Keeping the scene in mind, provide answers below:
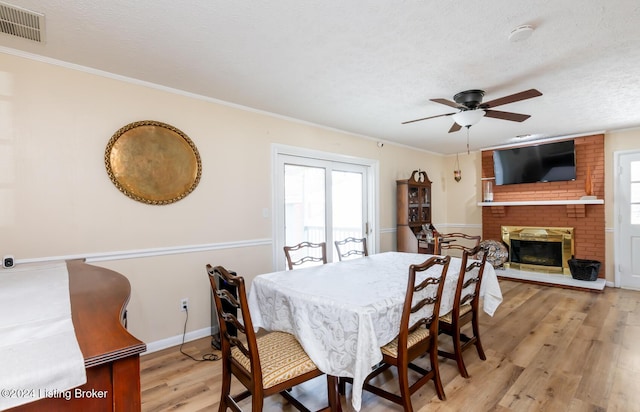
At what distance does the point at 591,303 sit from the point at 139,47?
5.58m

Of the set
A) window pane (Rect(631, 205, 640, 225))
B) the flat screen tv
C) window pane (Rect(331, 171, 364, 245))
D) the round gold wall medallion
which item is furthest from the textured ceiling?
window pane (Rect(631, 205, 640, 225))

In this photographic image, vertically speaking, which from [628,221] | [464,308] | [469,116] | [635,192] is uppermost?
[469,116]

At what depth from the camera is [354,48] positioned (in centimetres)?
222

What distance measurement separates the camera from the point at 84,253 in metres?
2.51

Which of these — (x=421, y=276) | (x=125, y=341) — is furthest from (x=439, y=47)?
(x=125, y=341)

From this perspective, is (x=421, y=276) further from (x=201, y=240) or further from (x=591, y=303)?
(x=591, y=303)

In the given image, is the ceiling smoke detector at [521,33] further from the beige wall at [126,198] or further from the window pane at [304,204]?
the window pane at [304,204]

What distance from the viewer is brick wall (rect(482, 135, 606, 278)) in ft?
16.1

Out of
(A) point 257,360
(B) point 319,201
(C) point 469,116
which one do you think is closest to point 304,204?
(B) point 319,201

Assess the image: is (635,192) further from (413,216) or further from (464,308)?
(464,308)

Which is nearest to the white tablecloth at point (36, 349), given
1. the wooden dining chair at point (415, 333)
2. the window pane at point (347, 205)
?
the wooden dining chair at point (415, 333)

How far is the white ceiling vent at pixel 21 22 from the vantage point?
178 cm

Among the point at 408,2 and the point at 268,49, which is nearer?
the point at 408,2

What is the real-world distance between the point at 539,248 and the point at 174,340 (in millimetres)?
5749
